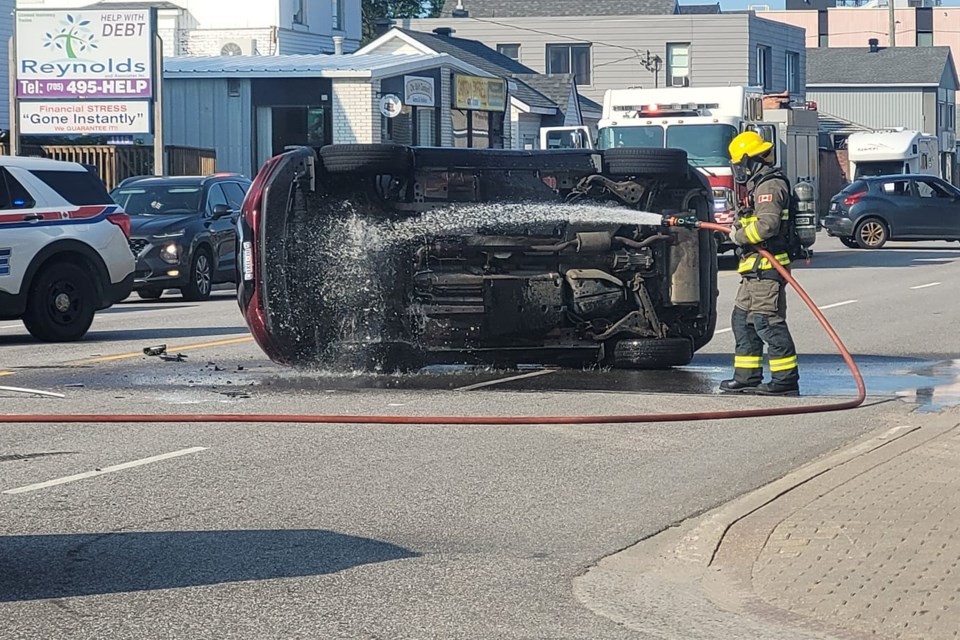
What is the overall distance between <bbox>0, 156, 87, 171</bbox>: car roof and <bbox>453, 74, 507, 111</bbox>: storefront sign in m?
27.5

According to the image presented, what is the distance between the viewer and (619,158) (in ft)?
41.1

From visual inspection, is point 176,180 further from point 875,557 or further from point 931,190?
point 875,557

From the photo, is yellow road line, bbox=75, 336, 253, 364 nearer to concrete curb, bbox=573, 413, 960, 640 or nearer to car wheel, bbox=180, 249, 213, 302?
car wheel, bbox=180, 249, 213, 302

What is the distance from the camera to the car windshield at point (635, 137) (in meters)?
26.7

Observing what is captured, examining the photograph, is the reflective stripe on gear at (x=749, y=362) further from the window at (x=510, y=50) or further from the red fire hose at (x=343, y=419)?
the window at (x=510, y=50)

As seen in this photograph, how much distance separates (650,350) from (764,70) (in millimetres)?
53742

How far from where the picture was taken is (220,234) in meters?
23.0

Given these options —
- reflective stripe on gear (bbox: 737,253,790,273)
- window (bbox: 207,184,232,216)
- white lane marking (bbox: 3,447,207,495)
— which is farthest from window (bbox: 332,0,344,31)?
white lane marking (bbox: 3,447,207,495)

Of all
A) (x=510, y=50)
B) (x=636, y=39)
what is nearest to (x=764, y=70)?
(x=636, y=39)

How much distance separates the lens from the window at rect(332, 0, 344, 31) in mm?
53594

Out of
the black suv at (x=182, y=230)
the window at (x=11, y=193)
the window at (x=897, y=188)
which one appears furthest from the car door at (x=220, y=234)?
the window at (x=897, y=188)

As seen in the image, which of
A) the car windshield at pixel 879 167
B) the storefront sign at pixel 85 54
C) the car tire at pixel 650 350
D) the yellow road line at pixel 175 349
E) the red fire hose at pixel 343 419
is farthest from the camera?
the car windshield at pixel 879 167

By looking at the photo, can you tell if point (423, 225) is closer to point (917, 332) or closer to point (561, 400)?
point (561, 400)

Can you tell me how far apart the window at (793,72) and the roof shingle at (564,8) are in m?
5.23
